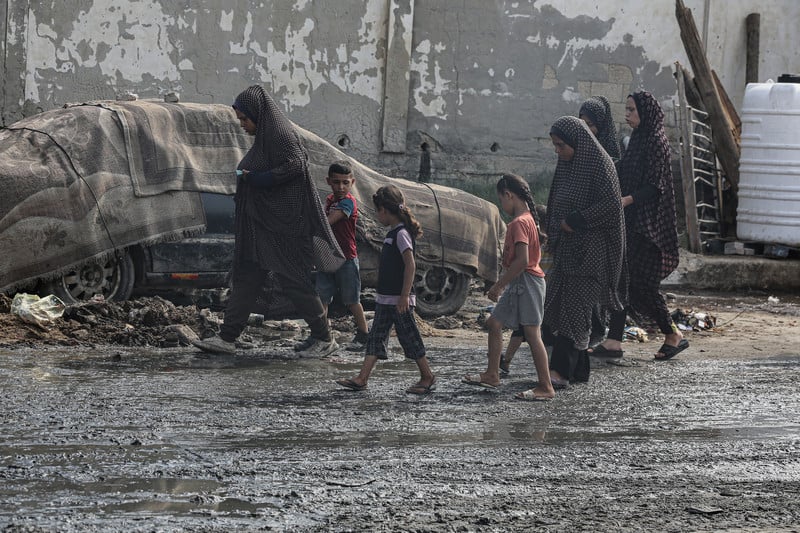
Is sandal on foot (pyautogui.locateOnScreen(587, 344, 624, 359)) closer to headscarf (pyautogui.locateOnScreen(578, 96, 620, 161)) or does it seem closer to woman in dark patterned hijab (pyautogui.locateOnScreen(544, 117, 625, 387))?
woman in dark patterned hijab (pyautogui.locateOnScreen(544, 117, 625, 387))

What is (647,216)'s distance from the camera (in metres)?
8.44

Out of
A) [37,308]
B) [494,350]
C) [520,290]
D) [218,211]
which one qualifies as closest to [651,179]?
[520,290]

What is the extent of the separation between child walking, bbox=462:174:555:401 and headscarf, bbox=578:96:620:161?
1407 millimetres

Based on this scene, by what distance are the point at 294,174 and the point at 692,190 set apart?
7.63 meters

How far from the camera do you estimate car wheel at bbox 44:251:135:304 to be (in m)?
8.88

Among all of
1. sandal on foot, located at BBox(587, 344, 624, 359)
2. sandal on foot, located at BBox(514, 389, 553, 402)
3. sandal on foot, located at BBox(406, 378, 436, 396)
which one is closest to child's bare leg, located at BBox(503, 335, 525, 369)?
sandal on foot, located at BBox(514, 389, 553, 402)

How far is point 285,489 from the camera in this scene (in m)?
4.55

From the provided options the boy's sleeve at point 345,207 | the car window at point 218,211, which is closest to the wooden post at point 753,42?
the car window at point 218,211

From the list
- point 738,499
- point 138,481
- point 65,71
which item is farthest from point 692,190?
point 138,481

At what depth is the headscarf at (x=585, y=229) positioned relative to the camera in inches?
285

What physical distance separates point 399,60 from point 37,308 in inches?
299

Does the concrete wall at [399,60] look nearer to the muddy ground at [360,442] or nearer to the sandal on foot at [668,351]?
the muddy ground at [360,442]

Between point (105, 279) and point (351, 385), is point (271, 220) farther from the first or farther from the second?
point (105, 279)

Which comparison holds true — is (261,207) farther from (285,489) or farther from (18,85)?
(18,85)
